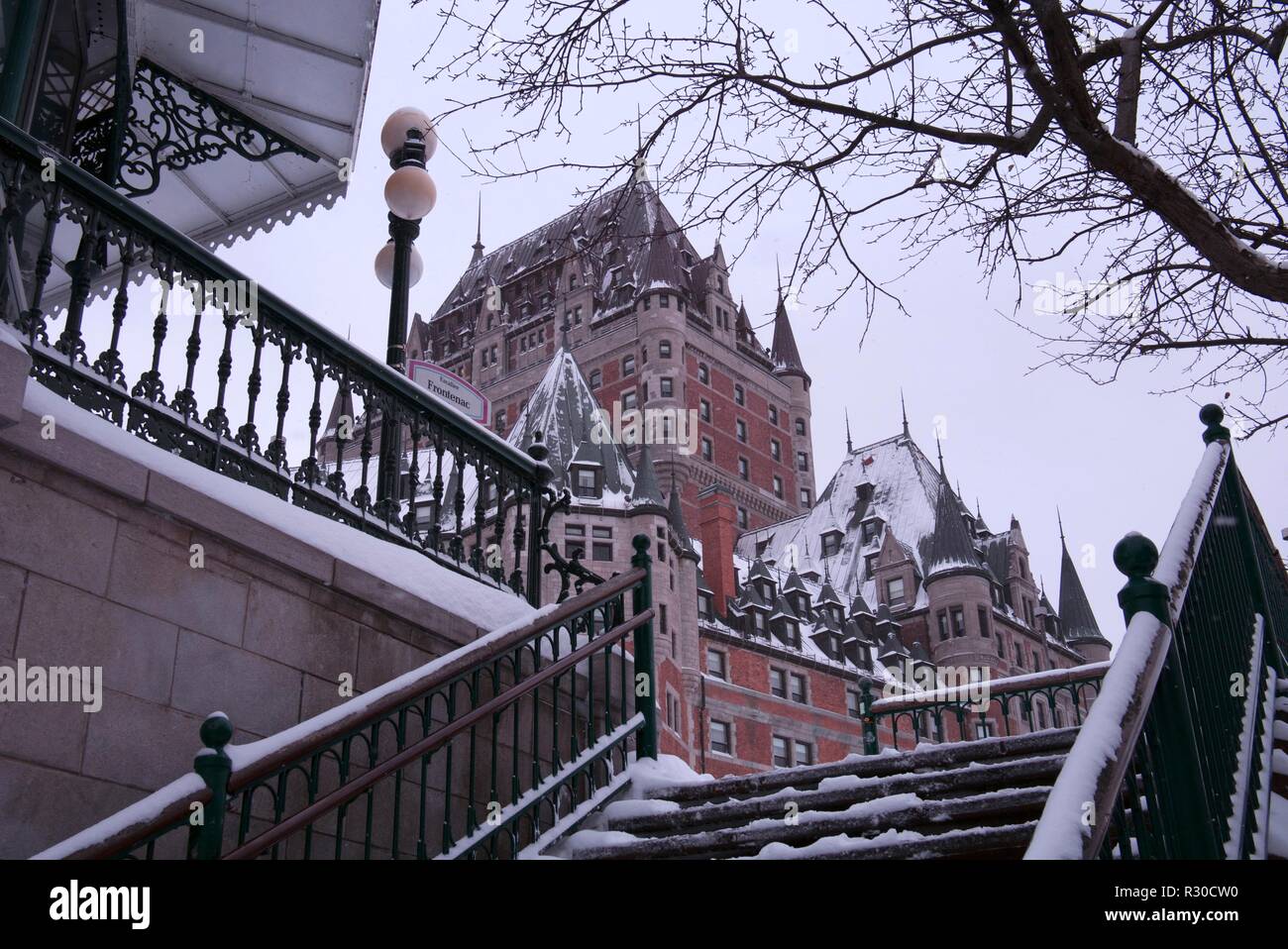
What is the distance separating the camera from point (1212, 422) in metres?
7.20

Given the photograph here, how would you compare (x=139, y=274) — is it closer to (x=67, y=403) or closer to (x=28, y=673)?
(x=67, y=403)

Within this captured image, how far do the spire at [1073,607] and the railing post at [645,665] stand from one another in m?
70.3

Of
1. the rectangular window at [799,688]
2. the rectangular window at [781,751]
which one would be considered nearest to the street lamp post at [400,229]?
the rectangular window at [781,751]

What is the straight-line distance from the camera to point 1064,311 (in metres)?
9.71

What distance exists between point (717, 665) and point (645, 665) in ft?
142

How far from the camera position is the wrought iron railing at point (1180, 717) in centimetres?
316

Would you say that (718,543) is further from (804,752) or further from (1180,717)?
(1180,717)

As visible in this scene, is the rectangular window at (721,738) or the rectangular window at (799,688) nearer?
the rectangular window at (721,738)

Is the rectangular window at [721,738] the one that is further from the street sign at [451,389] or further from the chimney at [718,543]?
the street sign at [451,389]

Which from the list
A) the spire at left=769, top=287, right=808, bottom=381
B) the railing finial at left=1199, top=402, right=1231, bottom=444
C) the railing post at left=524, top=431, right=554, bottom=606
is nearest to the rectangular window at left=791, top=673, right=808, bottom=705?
the spire at left=769, top=287, right=808, bottom=381

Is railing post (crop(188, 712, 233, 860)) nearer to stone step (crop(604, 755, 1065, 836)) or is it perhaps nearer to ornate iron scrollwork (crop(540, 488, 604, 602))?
stone step (crop(604, 755, 1065, 836))

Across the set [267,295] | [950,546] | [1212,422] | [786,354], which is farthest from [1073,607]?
[267,295]

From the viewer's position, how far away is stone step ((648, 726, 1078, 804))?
5711 millimetres

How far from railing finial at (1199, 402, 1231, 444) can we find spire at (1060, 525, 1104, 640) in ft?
229
